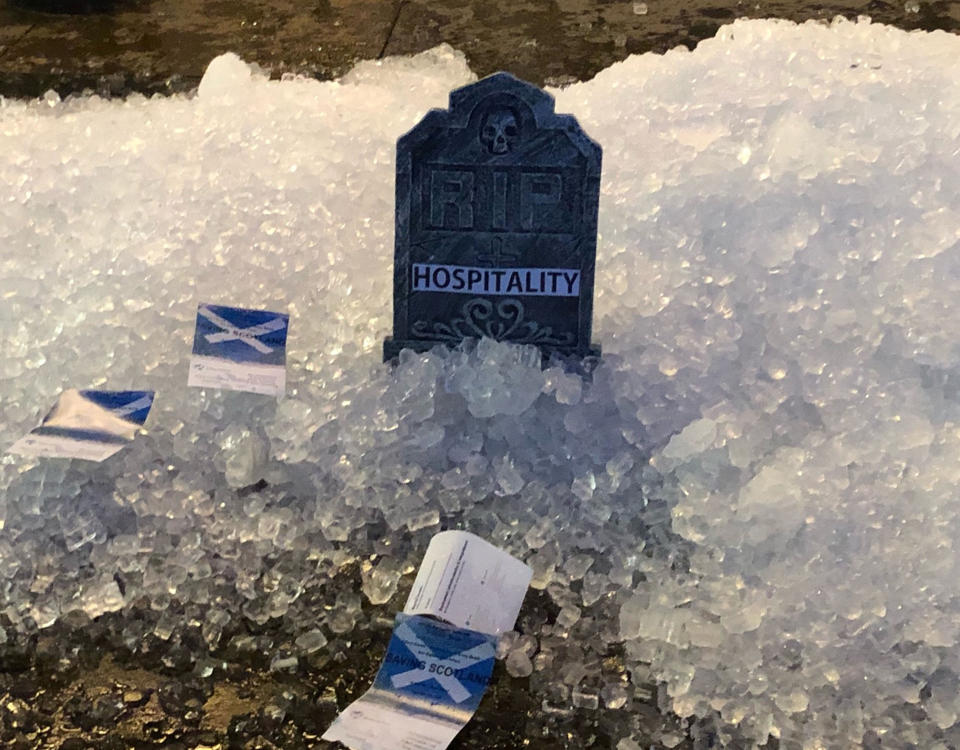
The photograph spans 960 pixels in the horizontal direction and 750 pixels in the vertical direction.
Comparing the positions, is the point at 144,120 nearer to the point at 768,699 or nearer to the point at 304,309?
the point at 304,309

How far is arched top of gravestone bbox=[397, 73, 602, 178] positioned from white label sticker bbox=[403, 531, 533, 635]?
0.58 metres

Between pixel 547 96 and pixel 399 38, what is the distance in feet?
7.11

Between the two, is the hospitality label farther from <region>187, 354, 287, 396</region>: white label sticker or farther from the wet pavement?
the wet pavement

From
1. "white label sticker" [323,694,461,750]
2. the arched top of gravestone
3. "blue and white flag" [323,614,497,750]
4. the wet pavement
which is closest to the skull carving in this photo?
the arched top of gravestone

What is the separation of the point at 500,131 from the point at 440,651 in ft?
2.51

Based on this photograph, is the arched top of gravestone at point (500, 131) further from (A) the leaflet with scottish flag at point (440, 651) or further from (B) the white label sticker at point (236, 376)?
(A) the leaflet with scottish flag at point (440, 651)

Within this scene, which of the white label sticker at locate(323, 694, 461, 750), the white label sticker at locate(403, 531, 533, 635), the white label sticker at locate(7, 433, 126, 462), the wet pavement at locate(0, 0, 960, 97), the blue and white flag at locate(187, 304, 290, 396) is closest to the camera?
the white label sticker at locate(323, 694, 461, 750)

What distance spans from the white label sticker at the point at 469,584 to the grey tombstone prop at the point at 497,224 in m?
0.37

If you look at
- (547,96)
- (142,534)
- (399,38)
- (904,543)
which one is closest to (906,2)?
(399,38)

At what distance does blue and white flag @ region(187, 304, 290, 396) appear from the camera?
138cm

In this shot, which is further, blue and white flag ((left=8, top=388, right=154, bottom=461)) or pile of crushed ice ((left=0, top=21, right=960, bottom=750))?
blue and white flag ((left=8, top=388, right=154, bottom=461))

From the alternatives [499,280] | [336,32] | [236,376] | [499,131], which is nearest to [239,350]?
[236,376]

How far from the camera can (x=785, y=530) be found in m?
1.15

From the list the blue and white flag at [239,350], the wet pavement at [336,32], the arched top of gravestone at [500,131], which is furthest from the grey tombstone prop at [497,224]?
the wet pavement at [336,32]
